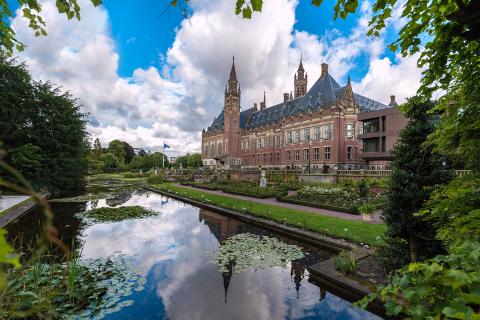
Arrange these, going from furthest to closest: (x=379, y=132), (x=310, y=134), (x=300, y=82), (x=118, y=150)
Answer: (x=118, y=150) < (x=300, y=82) < (x=310, y=134) < (x=379, y=132)

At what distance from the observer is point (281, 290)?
20.1 ft

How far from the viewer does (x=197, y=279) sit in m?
6.64

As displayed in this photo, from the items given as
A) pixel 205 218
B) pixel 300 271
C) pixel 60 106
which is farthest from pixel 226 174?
pixel 300 271

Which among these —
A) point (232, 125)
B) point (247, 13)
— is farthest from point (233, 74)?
point (247, 13)

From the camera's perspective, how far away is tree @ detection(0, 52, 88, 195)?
56.1 ft

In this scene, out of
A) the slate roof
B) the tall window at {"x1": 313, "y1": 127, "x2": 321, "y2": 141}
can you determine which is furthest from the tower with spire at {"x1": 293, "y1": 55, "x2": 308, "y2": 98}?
the tall window at {"x1": 313, "y1": 127, "x2": 321, "y2": 141}

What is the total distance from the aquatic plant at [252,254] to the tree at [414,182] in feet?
10.9

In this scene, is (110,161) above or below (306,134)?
below

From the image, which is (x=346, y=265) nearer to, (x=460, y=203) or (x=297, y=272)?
(x=297, y=272)

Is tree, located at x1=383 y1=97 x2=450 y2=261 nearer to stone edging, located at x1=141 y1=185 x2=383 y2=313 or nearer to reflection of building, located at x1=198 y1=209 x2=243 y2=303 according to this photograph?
stone edging, located at x1=141 y1=185 x2=383 y2=313

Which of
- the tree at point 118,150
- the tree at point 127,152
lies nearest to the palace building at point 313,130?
the tree at point 118,150

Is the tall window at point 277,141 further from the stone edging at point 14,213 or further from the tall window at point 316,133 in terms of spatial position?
the stone edging at point 14,213

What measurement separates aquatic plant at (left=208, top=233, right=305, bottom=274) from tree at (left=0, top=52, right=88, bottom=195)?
47.5 feet

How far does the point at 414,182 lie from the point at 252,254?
5.22m
